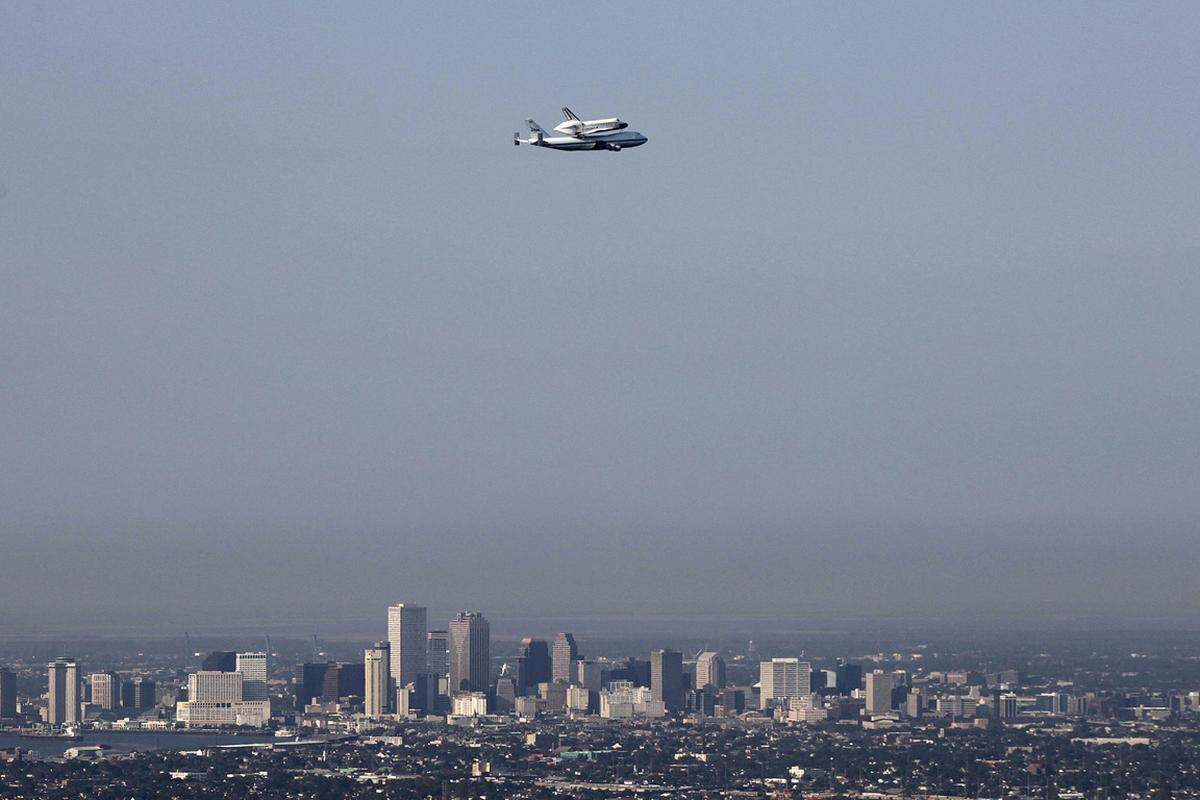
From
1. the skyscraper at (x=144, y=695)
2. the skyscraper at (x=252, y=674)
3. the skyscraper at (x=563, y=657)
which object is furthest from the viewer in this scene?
the skyscraper at (x=563, y=657)

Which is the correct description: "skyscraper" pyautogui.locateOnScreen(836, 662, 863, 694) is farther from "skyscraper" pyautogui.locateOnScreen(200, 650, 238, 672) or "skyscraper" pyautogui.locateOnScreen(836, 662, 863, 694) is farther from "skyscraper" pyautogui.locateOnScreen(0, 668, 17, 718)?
"skyscraper" pyautogui.locateOnScreen(0, 668, 17, 718)

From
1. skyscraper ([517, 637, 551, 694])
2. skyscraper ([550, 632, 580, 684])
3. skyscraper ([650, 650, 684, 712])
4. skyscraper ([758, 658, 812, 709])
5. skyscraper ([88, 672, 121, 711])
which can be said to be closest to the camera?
skyscraper ([758, 658, 812, 709])

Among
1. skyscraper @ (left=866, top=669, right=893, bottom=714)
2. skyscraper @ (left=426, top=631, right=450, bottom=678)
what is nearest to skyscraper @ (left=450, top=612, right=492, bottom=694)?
skyscraper @ (left=426, top=631, right=450, bottom=678)

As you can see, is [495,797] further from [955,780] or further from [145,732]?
[145,732]

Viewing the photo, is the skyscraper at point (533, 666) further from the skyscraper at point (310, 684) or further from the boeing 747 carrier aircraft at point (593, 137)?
the boeing 747 carrier aircraft at point (593, 137)

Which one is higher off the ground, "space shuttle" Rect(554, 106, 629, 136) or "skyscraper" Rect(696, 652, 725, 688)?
"space shuttle" Rect(554, 106, 629, 136)

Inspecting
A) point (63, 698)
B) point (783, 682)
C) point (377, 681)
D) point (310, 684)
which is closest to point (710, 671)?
point (783, 682)

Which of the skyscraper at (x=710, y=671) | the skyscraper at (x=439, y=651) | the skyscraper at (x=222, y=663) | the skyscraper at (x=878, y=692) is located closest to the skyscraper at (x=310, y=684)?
the skyscraper at (x=222, y=663)

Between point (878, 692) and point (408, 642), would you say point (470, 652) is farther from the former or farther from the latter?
point (878, 692)

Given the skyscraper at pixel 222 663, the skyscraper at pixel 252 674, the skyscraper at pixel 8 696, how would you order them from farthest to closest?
the skyscraper at pixel 222 663 → the skyscraper at pixel 252 674 → the skyscraper at pixel 8 696
